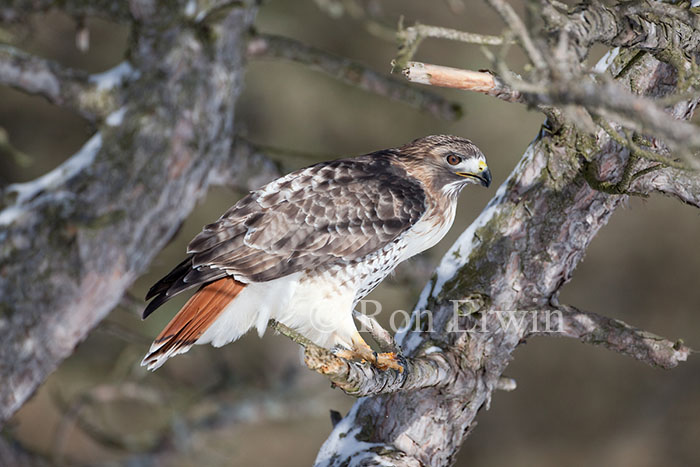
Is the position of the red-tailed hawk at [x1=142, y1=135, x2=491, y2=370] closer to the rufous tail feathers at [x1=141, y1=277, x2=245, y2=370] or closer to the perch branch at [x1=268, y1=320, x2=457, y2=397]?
the rufous tail feathers at [x1=141, y1=277, x2=245, y2=370]

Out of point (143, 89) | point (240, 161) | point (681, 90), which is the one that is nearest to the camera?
point (681, 90)

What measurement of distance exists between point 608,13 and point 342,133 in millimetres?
7024

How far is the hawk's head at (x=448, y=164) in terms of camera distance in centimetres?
339

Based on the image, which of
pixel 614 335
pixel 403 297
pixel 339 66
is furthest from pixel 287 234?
pixel 403 297

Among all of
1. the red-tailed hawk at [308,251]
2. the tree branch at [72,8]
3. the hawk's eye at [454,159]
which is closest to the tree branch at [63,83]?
the tree branch at [72,8]

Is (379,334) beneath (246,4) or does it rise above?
beneath

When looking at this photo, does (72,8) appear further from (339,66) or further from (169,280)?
(169,280)

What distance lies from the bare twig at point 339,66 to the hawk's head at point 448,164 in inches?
64.5

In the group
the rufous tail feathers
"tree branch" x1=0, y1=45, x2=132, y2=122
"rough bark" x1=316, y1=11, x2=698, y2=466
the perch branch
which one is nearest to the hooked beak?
"rough bark" x1=316, y1=11, x2=698, y2=466

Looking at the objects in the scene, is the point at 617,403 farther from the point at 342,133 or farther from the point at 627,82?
the point at 627,82

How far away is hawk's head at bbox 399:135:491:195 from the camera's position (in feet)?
11.1

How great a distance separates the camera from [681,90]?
226cm

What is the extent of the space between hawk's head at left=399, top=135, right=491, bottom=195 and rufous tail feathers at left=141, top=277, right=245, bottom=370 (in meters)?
1.06

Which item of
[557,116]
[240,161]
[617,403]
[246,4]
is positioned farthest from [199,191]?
[617,403]
